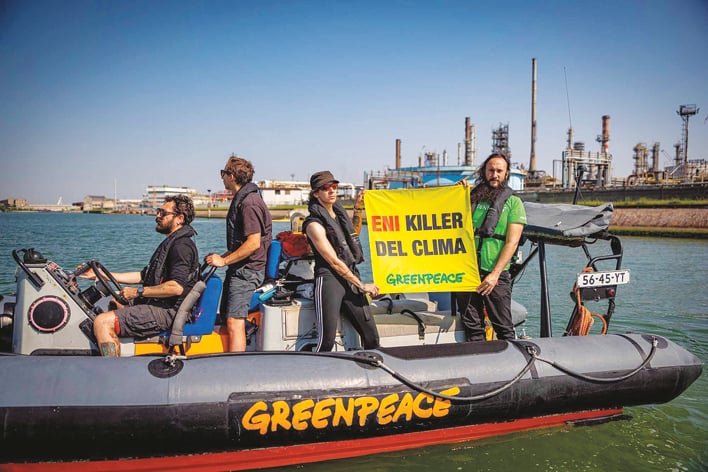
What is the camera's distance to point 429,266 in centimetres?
442

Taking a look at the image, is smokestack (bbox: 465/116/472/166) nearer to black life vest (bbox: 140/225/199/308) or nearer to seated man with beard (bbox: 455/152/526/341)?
seated man with beard (bbox: 455/152/526/341)

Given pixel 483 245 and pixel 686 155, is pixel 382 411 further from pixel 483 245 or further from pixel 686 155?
pixel 686 155

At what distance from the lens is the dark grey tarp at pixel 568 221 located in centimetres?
445

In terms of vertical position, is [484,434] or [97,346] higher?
[97,346]

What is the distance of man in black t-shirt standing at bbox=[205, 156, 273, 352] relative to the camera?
13.6 ft

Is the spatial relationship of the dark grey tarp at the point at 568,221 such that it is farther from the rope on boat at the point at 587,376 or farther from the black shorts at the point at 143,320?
the black shorts at the point at 143,320

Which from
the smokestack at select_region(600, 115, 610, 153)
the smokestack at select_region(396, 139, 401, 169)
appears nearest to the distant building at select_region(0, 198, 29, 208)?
the smokestack at select_region(396, 139, 401, 169)

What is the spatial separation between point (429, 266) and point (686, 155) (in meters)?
69.7

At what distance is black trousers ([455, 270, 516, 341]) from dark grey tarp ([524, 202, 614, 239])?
21.9 inches

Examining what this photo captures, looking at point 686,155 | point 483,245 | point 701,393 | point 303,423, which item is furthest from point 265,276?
point 686,155

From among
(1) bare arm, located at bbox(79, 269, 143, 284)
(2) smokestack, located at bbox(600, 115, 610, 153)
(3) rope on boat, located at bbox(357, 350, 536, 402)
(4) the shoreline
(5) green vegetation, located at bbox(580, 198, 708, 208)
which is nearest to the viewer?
(3) rope on boat, located at bbox(357, 350, 536, 402)

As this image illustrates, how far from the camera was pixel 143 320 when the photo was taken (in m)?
4.01

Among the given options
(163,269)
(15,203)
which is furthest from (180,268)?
(15,203)

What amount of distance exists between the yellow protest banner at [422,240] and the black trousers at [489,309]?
24 centimetres
